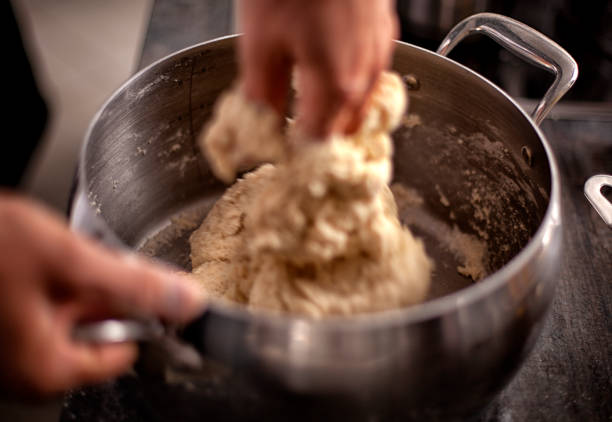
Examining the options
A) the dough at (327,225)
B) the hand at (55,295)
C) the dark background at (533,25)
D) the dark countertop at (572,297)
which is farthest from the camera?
the dark background at (533,25)

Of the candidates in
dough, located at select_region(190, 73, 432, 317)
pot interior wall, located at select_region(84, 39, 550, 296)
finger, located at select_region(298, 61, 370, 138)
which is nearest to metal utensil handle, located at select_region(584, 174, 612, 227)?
pot interior wall, located at select_region(84, 39, 550, 296)

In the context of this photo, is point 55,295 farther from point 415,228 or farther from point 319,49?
point 415,228

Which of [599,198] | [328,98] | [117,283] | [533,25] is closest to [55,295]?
[117,283]

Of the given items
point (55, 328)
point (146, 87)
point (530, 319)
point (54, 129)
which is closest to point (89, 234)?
point (55, 328)

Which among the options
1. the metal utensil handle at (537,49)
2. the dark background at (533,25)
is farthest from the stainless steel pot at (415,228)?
the dark background at (533,25)

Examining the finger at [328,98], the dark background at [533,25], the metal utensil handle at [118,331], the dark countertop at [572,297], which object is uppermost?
the finger at [328,98]

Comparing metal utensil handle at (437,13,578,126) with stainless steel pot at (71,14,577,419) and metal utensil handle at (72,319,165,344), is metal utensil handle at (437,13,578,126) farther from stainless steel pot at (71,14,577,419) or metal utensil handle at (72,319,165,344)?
metal utensil handle at (72,319,165,344)

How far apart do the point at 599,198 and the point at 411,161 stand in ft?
0.88

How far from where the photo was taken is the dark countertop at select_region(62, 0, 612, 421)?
641mm

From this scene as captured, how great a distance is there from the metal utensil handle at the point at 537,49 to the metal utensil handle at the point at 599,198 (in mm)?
98

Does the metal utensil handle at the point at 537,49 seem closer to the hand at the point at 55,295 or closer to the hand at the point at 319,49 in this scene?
the hand at the point at 319,49

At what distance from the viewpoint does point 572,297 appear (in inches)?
29.6

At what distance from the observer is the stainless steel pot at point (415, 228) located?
44 centimetres

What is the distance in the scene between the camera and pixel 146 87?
72cm
